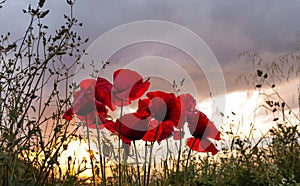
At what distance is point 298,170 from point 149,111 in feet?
8.33

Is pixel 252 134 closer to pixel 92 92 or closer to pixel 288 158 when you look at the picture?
pixel 288 158

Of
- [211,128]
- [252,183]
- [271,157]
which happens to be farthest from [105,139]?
[271,157]

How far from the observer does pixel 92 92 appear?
1.63 metres

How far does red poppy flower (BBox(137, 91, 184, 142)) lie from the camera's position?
1.64 metres

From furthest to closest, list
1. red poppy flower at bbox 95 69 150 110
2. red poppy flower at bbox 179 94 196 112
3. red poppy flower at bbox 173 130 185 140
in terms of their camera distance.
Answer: red poppy flower at bbox 173 130 185 140 < red poppy flower at bbox 179 94 196 112 < red poppy flower at bbox 95 69 150 110

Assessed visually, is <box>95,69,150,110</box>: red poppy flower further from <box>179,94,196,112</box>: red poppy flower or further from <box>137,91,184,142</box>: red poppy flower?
<box>179,94,196,112</box>: red poppy flower

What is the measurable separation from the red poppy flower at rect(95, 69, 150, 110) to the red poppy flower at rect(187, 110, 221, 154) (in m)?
0.32

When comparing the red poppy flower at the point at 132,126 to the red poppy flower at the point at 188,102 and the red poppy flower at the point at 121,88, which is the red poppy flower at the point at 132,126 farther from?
the red poppy flower at the point at 188,102

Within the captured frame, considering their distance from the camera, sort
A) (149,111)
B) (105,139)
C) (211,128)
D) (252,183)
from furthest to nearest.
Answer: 1. (252,183)
2. (105,139)
3. (211,128)
4. (149,111)

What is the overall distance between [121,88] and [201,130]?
1.58ft

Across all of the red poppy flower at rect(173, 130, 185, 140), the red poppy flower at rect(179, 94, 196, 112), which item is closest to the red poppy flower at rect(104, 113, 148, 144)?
the red poppy flower at rect(179, 94, 196, 112)

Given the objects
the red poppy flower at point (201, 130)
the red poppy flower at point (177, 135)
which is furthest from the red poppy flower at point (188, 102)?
the red poppy flower at point (177, 135)

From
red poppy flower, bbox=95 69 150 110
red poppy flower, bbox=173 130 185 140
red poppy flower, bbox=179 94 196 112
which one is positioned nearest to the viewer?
red poppy flower, bbox=95 69 150 110

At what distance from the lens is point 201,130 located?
1.89 metres
